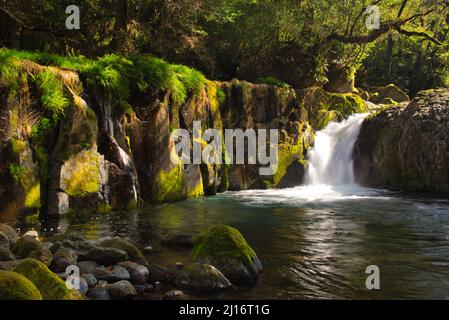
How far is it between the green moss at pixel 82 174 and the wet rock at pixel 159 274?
5.34 metres

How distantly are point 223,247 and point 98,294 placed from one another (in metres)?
1.84

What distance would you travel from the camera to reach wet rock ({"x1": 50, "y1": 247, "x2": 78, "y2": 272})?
623cm

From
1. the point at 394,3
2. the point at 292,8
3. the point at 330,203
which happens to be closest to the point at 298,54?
the point at 292,8

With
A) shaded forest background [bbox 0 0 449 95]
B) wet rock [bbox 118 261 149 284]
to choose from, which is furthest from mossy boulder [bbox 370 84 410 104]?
wet rock [bbox 118 261 149 284]

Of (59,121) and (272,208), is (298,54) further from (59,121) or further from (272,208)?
(59,121)

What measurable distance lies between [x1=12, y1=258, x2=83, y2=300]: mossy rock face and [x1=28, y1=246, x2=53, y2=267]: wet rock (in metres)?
0.97

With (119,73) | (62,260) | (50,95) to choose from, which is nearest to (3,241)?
(62,260)

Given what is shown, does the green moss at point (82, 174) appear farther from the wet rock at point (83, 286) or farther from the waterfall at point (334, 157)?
the waterfall at point (334, 157)

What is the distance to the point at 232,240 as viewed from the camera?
652 centimetres

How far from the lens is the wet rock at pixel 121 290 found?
5.44m

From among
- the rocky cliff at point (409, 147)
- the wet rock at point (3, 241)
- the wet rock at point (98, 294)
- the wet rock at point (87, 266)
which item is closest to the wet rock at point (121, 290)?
the wet rock at point (98, 294)

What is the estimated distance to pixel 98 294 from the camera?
5.34 m

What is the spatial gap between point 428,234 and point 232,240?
4803 mm

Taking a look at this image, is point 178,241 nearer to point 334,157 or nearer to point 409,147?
point 409,147
